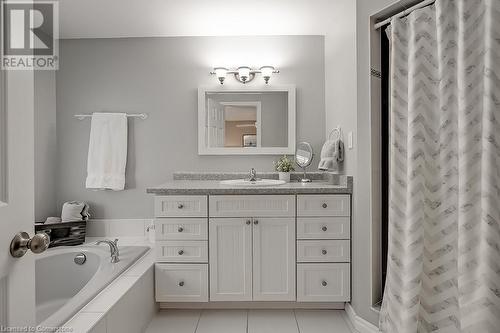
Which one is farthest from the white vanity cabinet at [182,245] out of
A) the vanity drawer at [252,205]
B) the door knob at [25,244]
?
the door knob at [25,244]

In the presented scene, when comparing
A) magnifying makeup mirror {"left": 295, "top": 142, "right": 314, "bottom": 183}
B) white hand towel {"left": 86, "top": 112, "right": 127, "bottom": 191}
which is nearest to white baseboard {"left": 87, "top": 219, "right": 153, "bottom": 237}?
white hand towel {"left": 86, "top": 112, "right": 127, "bottom": 191}

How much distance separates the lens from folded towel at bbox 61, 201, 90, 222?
117 inches

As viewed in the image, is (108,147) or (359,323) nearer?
(359,323)

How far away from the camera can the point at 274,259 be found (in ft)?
7.93

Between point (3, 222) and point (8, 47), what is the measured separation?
0.41 meters

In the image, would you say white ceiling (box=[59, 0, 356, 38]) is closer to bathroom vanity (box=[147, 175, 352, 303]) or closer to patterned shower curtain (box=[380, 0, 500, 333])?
patterned shower curtain (box=[380, 0, 500, 333])

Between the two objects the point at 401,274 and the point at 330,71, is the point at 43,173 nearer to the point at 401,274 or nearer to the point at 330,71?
the point at 330,71

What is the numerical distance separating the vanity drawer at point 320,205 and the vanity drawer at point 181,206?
0.69 meters

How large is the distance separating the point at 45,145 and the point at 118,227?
3.17 ft

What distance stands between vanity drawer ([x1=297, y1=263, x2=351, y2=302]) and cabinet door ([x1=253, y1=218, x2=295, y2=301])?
0.07m

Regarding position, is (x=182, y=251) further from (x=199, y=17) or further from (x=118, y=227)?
(x=199, y=17)

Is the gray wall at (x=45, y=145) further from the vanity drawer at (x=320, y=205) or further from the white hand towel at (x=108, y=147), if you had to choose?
the vanity drawer at (x=320, y=205)

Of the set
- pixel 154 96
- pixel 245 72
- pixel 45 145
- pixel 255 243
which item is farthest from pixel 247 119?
pixel 45 145

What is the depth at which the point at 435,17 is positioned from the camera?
5.75 ft
